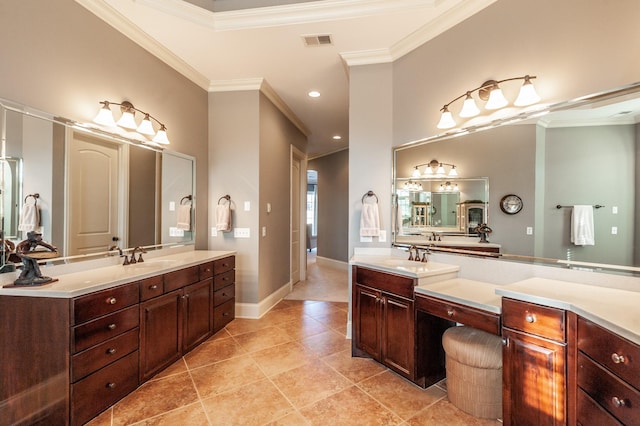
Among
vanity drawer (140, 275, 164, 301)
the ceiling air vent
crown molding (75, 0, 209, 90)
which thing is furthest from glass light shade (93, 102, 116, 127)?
the ceiling air vent

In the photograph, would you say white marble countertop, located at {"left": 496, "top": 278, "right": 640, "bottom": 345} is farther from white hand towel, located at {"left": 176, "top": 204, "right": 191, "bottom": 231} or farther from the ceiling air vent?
white hand towel, located at {"left": 176, "top": 204, "right": 191, "bottom": 231}

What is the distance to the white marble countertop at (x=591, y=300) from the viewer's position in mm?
1083

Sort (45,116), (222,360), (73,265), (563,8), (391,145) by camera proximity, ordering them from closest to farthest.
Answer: (563,8)
(45,116)
(73,265)
(222,360)
(391,145)

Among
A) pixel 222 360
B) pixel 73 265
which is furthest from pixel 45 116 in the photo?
pixel 222 360

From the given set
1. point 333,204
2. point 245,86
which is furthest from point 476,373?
point 333,204

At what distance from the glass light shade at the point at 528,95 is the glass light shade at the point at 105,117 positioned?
3.10 meters

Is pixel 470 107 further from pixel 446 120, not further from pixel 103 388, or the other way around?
pixel 103 388

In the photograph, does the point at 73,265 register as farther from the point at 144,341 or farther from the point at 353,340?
the point at 353,340

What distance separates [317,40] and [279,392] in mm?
3028

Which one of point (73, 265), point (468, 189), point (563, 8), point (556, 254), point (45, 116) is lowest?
point (73, 265)

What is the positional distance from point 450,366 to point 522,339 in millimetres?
608

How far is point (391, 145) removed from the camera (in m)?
2.91

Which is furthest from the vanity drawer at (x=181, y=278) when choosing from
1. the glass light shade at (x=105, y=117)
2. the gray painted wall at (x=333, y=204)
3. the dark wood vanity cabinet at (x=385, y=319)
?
the gray painted wall at (x=333, y=204)

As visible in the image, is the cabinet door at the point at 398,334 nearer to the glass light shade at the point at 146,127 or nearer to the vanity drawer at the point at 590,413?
the vanity drawer at the point at 590,413
